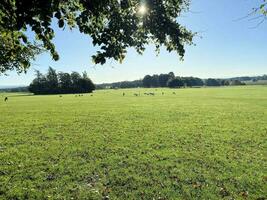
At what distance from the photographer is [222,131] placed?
23.9 m

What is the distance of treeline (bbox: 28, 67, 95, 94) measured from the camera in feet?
484

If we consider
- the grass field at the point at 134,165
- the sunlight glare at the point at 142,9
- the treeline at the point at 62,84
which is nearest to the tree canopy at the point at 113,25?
the sunlight glare at the point at 142,9

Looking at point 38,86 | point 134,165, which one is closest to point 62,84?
point 38,86

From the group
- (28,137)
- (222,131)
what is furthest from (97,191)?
(222,131)

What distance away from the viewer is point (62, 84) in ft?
493

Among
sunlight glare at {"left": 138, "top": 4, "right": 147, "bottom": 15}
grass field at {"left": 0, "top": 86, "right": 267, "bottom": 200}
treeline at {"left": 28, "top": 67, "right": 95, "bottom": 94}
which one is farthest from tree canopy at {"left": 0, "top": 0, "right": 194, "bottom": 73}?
treeline at {"left": 28, "top": 67, "right": 95, "bottom": 94}

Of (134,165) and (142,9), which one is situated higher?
→ (142,9)

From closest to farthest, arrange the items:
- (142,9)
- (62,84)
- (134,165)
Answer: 1. (142,9)
2. (134,165)
3. (62,84)

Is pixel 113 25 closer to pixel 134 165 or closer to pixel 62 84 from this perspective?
pixel 134 165

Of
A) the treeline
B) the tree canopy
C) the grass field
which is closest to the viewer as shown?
the tree canopy

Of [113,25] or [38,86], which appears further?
[38,86]

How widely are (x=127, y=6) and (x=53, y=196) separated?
249 inches

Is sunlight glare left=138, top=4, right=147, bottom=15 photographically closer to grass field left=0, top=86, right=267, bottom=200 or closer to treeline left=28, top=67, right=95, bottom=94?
grass field left=0, top=86, right=267, bottom=200

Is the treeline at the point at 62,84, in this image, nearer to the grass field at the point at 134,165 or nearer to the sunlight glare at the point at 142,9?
the grass field at the point at 134,165
